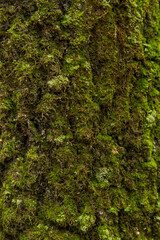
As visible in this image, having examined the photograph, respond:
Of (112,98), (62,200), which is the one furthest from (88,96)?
(62,200)

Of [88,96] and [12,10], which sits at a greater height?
[12,10]

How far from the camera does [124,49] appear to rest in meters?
2.72

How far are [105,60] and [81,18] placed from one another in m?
0.60

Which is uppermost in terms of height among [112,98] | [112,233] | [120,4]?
[120,4]

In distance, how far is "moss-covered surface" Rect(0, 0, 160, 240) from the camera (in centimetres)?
230

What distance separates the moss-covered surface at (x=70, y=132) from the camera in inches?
90.6

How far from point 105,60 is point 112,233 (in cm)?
222

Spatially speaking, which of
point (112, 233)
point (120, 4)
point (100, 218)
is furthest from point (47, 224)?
point (120, 4)

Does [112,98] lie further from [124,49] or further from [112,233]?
[112,233]

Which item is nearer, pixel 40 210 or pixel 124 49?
pixel 40 210

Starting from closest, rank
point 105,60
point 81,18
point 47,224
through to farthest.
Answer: point 47,224 < point 81,18 < point 105,60

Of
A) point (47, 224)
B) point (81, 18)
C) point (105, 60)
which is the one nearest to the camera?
point (47, 224)

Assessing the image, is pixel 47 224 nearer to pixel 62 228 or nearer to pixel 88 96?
pixel 62 228

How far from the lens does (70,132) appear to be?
7.92 feet
